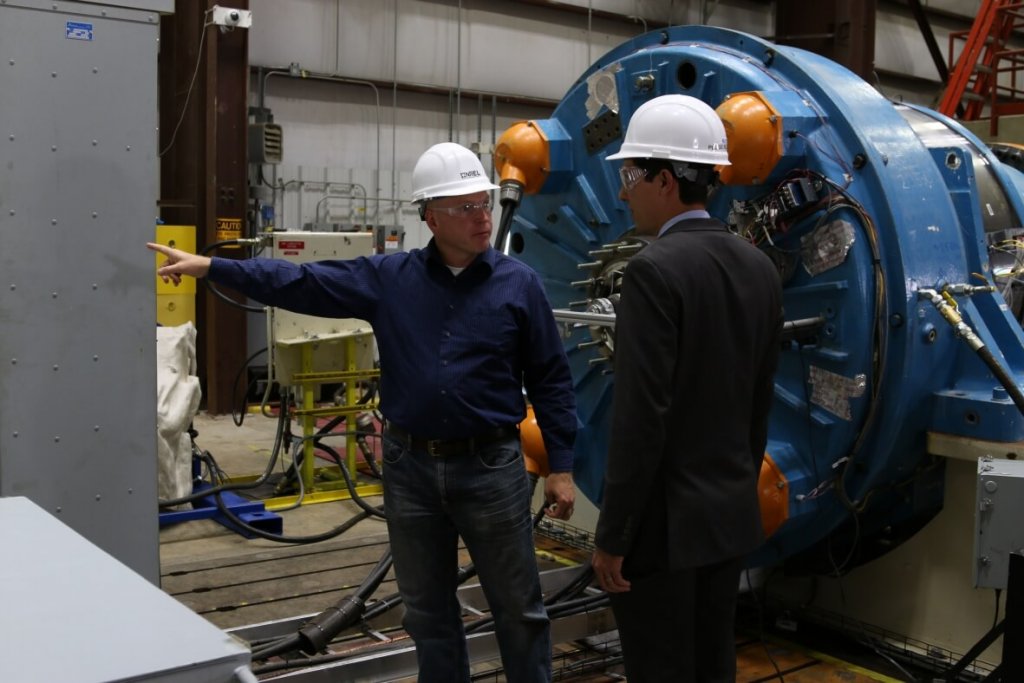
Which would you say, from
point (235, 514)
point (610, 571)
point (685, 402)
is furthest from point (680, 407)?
point (235, 514)

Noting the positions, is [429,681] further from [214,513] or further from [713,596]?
[214,513]

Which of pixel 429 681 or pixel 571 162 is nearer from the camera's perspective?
pixel 429 681

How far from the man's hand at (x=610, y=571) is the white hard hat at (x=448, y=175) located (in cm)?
95

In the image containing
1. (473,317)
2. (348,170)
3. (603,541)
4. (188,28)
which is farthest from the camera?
(348,170)

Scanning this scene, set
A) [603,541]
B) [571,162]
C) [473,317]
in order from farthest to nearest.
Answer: [571,162], [473,317], [603,541]

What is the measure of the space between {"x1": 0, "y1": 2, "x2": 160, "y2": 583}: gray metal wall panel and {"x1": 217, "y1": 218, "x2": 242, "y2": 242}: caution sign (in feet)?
16.8

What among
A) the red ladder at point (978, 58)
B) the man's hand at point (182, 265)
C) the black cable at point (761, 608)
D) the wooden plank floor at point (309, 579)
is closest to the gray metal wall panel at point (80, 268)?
the man's hand at point (182, 265)

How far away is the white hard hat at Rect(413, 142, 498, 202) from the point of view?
254 cm

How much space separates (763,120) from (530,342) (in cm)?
98

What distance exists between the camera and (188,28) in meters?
7.65

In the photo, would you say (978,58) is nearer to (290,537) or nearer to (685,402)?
(290,537)

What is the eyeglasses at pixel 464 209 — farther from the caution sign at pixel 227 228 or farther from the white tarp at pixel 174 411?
the caution sign at pixel 227 228

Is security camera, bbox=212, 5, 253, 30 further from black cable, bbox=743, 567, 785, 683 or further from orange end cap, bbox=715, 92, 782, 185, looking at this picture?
black cable, bbox=743, 567, 785, 683

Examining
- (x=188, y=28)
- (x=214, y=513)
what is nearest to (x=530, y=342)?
(x=214, y=513)
